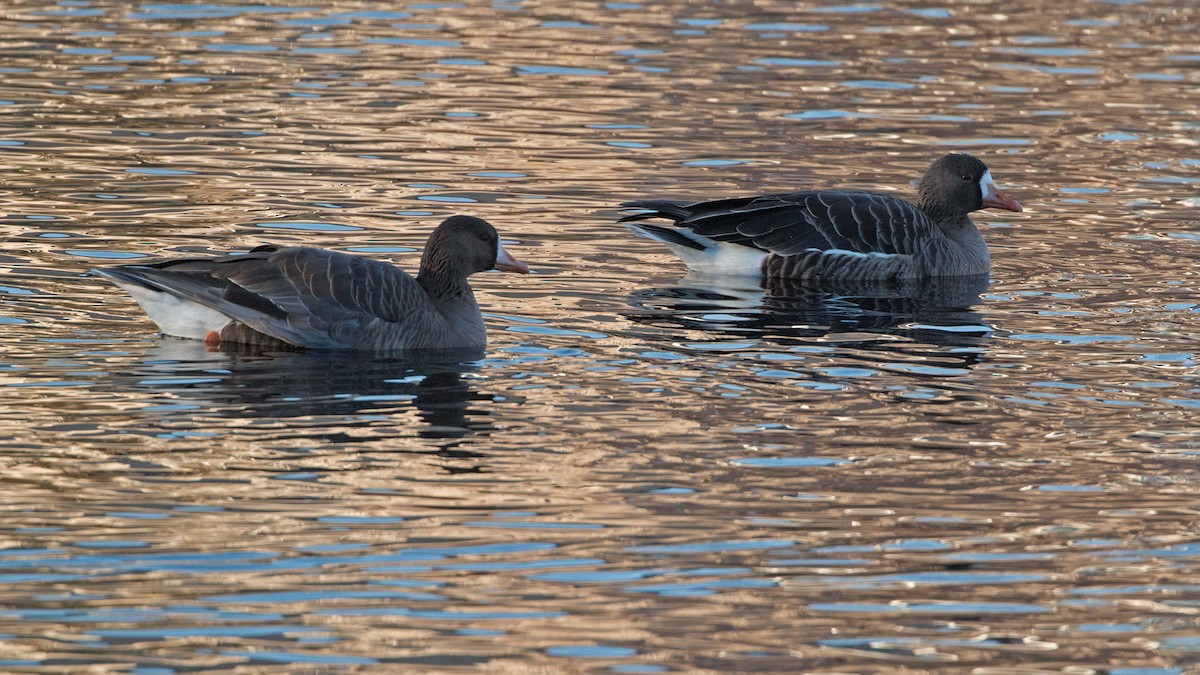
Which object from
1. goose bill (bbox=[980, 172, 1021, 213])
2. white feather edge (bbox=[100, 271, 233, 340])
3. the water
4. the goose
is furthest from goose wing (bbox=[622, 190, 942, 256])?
white feather edge (bbox=[100, 271, 233, 340])

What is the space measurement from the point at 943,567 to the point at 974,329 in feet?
19.0

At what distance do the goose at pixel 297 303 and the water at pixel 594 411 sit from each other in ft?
0.79

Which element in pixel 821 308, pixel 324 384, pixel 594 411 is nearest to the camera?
pixel 594 411

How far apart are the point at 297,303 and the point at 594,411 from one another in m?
2.43

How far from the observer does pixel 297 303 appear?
12.5 meters

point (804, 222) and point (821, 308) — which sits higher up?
point (804, 222)

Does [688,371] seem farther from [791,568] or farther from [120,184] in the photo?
[120,184]

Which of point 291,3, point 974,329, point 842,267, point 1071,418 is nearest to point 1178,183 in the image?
point 842,267

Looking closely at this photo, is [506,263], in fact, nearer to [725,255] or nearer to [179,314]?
[179,314]

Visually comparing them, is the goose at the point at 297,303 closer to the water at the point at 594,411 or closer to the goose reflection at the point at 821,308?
the water at the point at 594,411

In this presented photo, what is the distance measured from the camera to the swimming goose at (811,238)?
638 inches

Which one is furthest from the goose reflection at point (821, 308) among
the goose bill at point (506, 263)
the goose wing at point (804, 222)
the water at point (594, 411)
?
the goose bill at point (506, 263)

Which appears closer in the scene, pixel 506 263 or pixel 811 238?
pixel 506 263

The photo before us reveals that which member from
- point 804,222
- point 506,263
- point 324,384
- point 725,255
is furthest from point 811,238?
point 324,384
